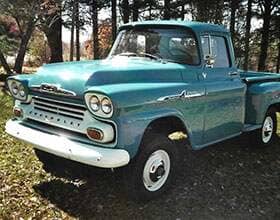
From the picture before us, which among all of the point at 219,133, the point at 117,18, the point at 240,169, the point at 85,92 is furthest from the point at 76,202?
the point at 117,18

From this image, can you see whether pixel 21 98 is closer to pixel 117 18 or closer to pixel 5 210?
pixel 5 210

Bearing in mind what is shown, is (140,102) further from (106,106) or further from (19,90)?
(19,90)

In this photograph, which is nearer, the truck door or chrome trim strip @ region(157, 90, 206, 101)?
chrome trim strip @ region(157, 90, 206, 101)

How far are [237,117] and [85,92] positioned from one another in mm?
2685

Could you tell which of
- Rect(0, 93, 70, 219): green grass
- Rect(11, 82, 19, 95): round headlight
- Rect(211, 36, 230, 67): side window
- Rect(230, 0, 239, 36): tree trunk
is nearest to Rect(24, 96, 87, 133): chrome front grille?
Rect(11, 82, 19, 95): round headlight

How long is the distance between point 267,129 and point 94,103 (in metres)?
4.04

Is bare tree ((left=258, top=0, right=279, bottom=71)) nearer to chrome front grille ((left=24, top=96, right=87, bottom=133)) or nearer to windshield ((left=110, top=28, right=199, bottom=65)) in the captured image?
windshield ((left=110, top=28, right=199, bottom=65))

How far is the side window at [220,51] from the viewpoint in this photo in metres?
5.36

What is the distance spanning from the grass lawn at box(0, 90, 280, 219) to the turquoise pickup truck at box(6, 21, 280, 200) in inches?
10.4

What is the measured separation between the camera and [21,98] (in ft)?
15.3

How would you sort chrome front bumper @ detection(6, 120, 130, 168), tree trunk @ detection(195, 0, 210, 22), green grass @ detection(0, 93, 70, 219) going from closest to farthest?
chrome front bumper @ detection(6, 120, 130, 168), green grass @ detection(0, 93, 70, 219), tree trunk @ detection(195, 0, 210, 22)

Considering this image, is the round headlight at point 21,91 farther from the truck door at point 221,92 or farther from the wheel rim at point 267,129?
the wheel rim at point 267,129

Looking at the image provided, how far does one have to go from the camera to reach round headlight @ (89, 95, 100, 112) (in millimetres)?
3799

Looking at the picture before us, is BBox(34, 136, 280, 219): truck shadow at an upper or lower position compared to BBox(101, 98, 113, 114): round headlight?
lower
